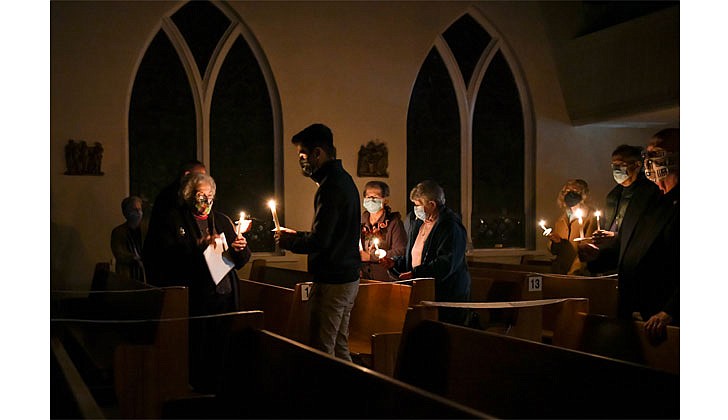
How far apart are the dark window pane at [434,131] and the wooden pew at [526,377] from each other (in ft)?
23.2

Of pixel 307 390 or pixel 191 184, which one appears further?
pixel 191 184

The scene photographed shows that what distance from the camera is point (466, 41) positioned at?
36.8ft

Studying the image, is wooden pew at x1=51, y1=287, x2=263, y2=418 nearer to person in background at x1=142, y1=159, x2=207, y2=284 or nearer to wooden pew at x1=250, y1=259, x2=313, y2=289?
person in background at x1=142, y1=159, x2=207, y2=284

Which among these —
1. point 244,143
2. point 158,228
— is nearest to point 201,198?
point 158,228

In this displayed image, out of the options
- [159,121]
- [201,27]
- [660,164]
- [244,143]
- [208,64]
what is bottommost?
[660,164]

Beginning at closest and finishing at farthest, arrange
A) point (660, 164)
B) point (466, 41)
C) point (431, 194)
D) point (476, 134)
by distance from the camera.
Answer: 1. point (660, 164)
2. point (431, 194)
3. point (466, 41)
4. point (476, 134)

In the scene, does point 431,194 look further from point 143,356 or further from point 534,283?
point 143,356

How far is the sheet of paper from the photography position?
15.9ft

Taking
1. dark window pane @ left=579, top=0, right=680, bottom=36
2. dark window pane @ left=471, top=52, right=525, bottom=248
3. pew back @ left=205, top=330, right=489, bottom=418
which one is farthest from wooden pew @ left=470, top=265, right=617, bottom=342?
dark window pane @ left=579, top=0, right=680, bottom=36

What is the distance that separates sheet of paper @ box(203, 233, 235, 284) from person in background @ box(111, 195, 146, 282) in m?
3.26

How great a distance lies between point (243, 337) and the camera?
3.80 m

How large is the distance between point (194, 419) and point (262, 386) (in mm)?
331

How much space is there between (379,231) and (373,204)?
29 cm

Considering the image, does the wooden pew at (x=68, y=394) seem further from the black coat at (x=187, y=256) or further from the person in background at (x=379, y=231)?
the person in background at (x=379, y=231)
